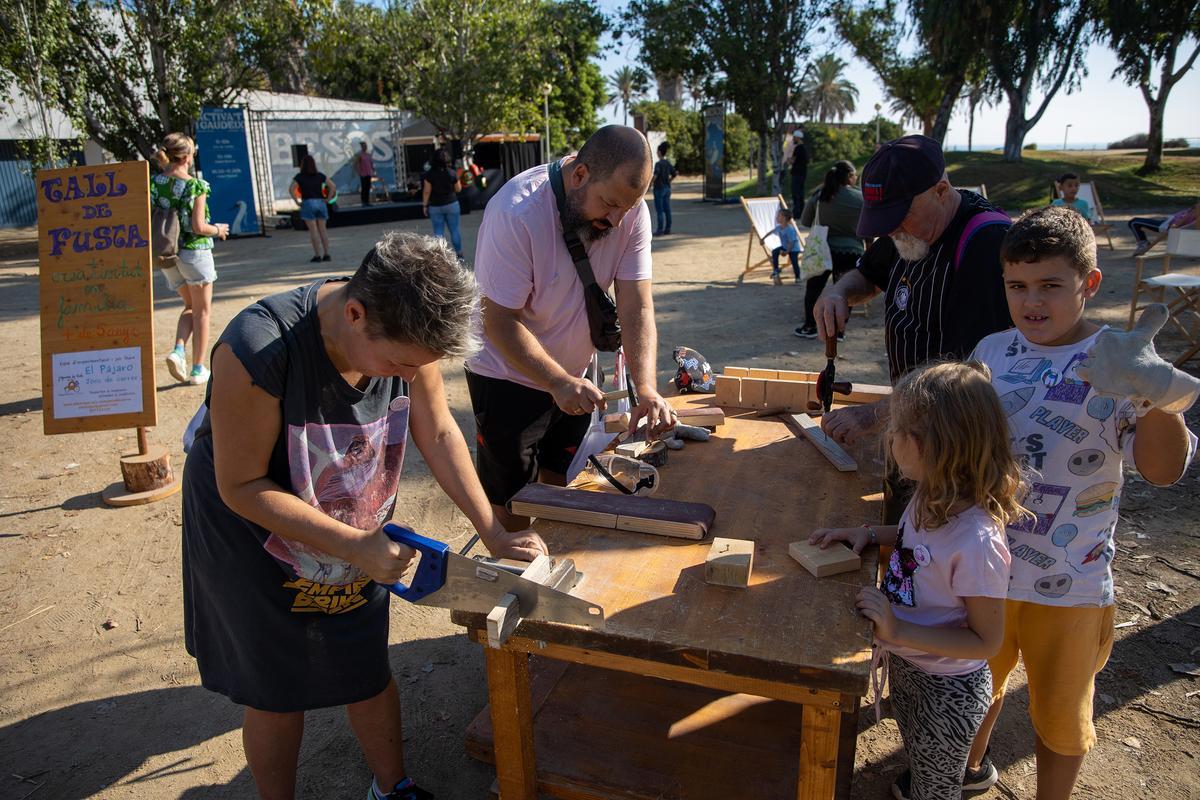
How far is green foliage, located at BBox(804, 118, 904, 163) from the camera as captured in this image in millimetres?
36763

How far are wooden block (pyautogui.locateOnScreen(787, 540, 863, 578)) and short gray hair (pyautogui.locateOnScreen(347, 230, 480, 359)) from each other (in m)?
0.95

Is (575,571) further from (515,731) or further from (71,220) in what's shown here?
(71,220)

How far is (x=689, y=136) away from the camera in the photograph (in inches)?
1499

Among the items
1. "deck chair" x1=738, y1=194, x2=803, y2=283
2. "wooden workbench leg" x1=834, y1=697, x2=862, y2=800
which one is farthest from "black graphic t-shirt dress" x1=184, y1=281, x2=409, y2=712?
"deck chair" x1=738, y1=194, x2=803, y2=283

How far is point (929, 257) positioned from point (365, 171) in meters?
22.0

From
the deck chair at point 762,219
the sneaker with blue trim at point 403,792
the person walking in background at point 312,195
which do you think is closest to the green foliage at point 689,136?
the person walking in background at point 312,195

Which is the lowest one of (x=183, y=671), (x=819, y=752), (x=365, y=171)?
(x=183, y=671)

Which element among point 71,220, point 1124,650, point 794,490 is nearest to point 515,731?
point 794,490

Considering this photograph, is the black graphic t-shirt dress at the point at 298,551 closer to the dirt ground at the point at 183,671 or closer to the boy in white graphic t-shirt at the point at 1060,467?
the dirt ground at the point at 183,671

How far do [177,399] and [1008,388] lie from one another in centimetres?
616

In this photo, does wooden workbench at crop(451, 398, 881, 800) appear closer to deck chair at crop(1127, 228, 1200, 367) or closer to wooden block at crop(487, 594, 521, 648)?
wooden block at crop(487, 594, 521, 648)

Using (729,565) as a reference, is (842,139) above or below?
above

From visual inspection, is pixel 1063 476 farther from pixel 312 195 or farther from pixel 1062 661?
pixel 312 195

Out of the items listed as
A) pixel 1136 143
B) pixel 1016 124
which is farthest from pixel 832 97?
pixel 1016 124
